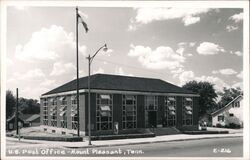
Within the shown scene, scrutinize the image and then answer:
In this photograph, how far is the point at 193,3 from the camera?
17.8 meters

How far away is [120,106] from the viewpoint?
29.8 m

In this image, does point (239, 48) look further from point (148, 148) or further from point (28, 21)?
point (28, 21)

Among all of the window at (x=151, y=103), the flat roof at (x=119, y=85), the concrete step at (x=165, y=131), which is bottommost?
the concrete step at (x=165, y=131)

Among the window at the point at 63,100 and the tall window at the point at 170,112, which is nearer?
the window at the point at 63,100

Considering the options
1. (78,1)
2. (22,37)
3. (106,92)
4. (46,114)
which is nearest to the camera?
(78,1)

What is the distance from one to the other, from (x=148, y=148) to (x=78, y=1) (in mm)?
9688

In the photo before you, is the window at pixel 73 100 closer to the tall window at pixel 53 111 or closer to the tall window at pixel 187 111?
the tall window at pixel 53 111

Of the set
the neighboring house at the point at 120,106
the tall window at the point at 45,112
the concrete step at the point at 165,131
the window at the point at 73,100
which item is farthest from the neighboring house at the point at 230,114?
the tall window at the point at 45,112

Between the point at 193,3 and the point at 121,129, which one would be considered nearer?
the point at 193,3

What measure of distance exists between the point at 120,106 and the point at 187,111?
7595mm

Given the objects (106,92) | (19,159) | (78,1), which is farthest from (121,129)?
(78,1)

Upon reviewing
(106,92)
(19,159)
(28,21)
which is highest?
(28,21)

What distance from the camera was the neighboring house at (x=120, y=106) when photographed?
28484mm

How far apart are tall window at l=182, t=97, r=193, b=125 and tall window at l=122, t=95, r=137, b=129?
219 inches
